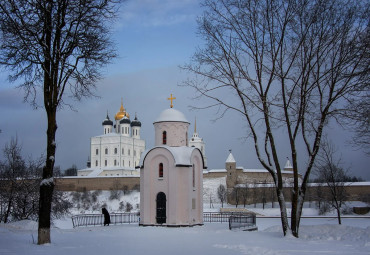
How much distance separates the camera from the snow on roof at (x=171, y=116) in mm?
26047

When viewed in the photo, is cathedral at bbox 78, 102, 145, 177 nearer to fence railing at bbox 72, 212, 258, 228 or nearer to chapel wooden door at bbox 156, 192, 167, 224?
fence railing at bbox 72, 212, 258, 228

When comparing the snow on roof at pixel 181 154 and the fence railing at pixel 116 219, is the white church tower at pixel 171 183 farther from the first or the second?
the fence railing at pixel 116 219

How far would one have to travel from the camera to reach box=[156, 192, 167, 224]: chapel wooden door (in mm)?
24297

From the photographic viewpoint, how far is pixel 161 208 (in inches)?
960

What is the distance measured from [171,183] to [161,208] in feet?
5.07

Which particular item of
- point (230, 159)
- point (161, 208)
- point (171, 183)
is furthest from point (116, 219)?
point (230, 159)

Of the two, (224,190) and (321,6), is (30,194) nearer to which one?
(321,6)

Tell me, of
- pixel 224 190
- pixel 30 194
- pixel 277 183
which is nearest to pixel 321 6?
pixel 277 183

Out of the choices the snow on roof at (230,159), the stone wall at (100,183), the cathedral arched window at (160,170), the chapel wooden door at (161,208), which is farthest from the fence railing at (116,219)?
the snow on roof at (230,159)

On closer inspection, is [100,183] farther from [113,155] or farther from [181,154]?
[181,154]

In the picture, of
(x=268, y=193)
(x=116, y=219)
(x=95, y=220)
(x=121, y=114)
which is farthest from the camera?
(x=121, y=114)

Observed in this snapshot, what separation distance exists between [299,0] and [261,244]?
814 cm

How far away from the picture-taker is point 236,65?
51.7ft

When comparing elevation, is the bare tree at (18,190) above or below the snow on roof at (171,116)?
below
